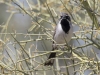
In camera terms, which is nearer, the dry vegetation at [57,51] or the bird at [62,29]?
the dry vegetation at [57,51]

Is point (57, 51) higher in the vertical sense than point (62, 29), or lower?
lower

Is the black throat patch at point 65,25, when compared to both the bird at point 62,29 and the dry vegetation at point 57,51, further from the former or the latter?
the dry vegetation at point 57,51

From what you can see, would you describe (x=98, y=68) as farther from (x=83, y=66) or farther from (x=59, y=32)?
(x=59, y=32)

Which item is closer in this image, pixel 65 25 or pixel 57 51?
pixel 57 51

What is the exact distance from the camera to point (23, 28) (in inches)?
492

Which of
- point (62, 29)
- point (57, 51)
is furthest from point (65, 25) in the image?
point (57, 51)

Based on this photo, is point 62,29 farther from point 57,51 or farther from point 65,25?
point 57,51

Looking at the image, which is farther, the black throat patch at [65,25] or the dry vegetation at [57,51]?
the black throat patch at [65,25]

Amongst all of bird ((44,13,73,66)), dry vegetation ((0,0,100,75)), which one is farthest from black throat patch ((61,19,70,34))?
dry vegetation ((0,0,100,75))

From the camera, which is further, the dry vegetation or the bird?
the bird

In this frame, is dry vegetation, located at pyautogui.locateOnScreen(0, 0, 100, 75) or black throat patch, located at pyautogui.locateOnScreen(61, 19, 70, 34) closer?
dry vegetation, located at pyautogui.locateOnScreen(0, 0, 100, 75)

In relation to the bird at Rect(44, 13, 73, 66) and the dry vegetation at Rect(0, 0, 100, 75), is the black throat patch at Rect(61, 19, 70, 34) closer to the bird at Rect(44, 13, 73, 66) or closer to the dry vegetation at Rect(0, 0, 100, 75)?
the bird at Rect(44, 13, 73, 66)

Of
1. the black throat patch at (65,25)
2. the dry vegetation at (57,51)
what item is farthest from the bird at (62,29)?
the dry vegetation at (57,51)

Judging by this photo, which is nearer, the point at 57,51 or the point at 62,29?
the point at 57,51
